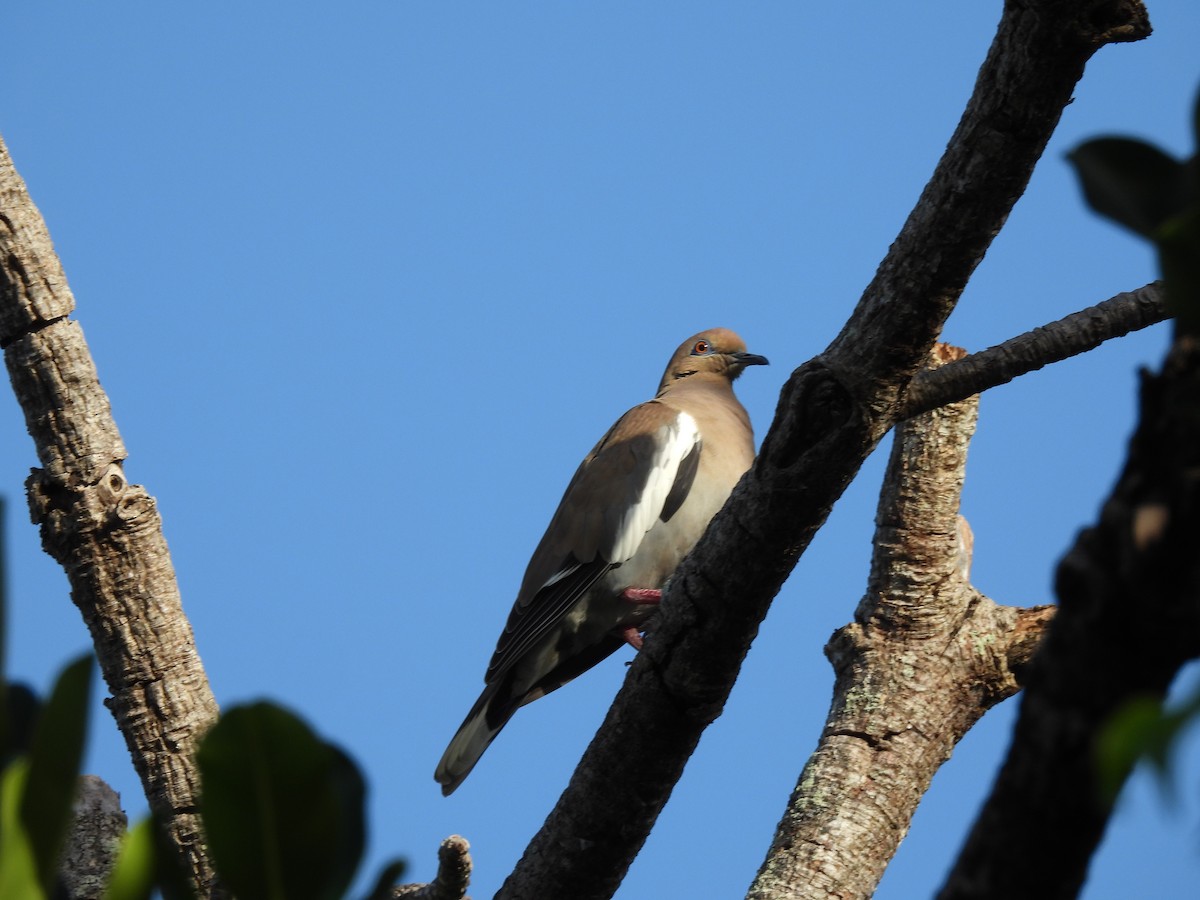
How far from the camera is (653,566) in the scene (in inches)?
224

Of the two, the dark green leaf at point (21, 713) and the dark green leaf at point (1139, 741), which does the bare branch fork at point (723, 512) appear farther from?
the dark green leaf at point (1139, 741)

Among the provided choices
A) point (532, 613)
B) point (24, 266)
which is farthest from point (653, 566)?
point (24, 266)

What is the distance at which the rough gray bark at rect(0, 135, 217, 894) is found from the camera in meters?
3.14

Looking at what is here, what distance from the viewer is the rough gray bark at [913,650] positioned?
4023 mm

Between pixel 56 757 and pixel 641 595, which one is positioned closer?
pixel 56 757

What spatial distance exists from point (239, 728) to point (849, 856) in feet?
10.6

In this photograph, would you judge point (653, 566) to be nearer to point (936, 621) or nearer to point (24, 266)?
point (936, 621)

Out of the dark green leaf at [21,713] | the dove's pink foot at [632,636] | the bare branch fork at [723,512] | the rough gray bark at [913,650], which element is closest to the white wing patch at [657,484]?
the dove's pink foot at [632,636]

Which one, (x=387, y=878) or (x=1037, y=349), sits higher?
(x=1037, y=349)

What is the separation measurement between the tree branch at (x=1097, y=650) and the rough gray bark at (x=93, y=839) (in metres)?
2.19

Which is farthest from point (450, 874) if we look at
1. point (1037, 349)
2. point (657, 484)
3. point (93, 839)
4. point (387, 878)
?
point (657, 484)

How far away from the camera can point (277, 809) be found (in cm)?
94

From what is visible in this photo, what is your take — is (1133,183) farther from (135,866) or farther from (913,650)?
(913,650)

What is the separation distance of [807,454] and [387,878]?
5.75ft
